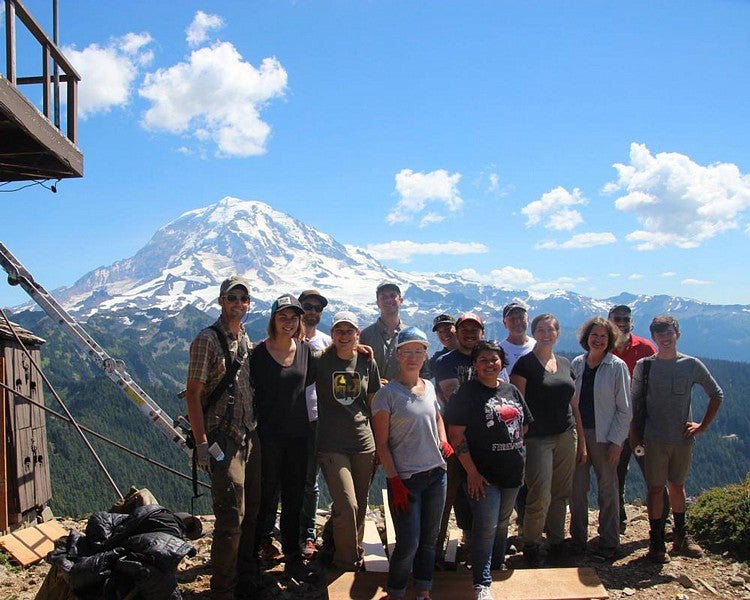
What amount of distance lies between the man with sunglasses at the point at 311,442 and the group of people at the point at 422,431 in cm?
2

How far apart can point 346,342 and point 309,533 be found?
8.19ft

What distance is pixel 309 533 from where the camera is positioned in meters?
6.87

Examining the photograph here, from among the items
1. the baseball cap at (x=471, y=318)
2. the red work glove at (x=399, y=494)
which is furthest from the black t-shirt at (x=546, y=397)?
the red work glove at (x=399, y=494)

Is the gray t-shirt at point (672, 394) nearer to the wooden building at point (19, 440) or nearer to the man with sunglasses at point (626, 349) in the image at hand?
the man with sunglasses at point (626, 349)

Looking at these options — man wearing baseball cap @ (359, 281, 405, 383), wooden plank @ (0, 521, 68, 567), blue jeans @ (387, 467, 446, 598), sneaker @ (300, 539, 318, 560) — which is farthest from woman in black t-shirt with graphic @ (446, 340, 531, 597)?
wooden plank @ (0, 521, 68, 567)

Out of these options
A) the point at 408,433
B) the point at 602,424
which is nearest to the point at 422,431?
the point at 408,433

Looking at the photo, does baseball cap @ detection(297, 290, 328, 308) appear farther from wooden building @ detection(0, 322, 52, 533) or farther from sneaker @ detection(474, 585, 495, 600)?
wooden building @ detection(0, 322, 52, 533)

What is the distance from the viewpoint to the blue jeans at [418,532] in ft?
16.7

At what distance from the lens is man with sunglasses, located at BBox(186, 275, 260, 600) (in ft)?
16.9

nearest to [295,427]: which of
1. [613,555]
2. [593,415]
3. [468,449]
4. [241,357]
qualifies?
[241,357]

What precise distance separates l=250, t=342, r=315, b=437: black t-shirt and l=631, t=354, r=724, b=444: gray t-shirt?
4.10 m

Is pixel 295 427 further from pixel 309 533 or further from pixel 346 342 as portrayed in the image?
pixel 309 533

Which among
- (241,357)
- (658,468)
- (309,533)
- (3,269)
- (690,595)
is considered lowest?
(690,595)

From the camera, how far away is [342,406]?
5828 millimetres
